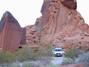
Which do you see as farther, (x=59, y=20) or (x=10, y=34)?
(x=59, y=20)

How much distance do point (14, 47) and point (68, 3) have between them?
53549mm

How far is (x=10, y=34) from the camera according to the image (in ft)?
189

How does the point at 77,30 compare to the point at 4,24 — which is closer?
the point at 4,24

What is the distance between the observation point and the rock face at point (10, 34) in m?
57.3

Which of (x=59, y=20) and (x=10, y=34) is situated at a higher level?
(x=59, y=20)

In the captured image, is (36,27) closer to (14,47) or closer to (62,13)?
(62,13)

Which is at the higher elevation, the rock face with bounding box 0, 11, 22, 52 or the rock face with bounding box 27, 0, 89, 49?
the rock face with bounding box 27, 0, 89, 49

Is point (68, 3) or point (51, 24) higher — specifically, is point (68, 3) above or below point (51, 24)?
above

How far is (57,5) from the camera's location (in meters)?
108

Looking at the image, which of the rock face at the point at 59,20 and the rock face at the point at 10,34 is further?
the rock face at the point at 59,20

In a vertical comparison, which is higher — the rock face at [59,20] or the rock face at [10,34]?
the rock face at [59,20]

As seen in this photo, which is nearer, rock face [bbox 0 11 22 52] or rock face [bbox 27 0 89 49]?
rock face [bbox 0 11 22 52]

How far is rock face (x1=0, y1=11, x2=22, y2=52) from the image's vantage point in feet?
188

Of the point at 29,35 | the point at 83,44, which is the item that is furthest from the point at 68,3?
the point at 83,44
